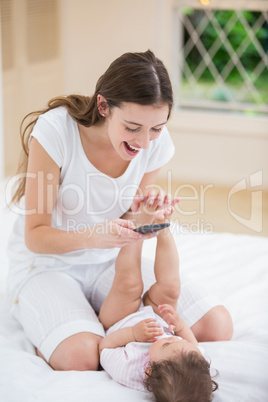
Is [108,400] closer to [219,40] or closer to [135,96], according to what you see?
[135,96]

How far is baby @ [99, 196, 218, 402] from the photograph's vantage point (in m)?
1.22

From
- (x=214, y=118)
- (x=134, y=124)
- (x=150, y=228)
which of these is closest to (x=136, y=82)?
(x=134, y=124)

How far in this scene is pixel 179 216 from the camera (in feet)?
10.6

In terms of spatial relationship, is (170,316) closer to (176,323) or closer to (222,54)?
(176,323)

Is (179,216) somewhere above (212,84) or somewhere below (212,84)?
below

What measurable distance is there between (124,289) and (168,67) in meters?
2.57

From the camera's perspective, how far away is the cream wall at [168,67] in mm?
3684

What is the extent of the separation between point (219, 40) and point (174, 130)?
30.2 inches

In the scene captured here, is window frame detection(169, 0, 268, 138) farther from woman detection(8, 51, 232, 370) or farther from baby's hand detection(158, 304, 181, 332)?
baby's hand detection(158, 304, 181, 332)

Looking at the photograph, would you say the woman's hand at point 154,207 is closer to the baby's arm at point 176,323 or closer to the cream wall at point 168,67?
the baby's arm at point 176,323

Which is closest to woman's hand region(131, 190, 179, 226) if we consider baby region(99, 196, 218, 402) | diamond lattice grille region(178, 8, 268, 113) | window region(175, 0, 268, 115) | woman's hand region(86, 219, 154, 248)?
baby region(99, 196, 218, 402)

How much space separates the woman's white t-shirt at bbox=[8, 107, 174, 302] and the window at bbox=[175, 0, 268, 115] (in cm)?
230

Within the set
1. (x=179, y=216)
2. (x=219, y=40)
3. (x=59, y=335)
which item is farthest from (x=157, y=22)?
(x=59, y=335)

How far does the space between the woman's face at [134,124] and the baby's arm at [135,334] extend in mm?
444
